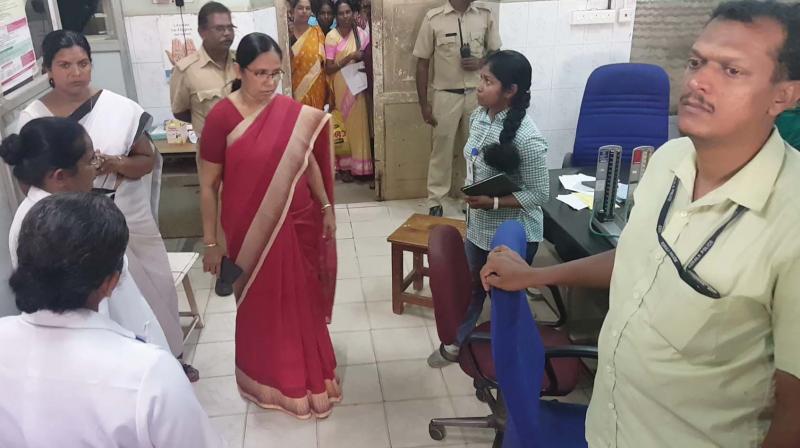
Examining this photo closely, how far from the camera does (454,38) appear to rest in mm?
4117

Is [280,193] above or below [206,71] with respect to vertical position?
below

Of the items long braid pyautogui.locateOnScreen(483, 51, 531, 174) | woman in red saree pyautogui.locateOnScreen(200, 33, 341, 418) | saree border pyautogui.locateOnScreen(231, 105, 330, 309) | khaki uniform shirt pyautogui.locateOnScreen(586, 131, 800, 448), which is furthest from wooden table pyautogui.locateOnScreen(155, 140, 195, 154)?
khaki uniform shirt pyautogui.locateOnScreen(586, 131, 800, 448)

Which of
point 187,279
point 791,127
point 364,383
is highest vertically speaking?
point 791,127

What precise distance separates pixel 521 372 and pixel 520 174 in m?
1.06

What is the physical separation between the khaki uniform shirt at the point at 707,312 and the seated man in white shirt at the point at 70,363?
2.86 ft

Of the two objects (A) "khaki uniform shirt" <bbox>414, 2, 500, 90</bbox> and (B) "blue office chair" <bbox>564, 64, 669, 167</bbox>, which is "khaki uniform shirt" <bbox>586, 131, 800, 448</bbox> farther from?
(A) "khaki uniform shirt" <bbox>414, 2, 500, 90</bbox>

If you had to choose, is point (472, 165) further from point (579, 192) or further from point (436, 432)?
point (436, 432)

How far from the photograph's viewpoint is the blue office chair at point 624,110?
3.43 meters

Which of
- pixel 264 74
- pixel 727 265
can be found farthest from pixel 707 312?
pixel 264 74

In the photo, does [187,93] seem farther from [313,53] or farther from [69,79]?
[313,53]

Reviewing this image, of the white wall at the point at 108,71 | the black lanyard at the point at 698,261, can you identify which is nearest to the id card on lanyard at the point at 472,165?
the black lanyard at the point at 698,261

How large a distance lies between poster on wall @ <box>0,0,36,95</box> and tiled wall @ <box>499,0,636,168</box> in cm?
297

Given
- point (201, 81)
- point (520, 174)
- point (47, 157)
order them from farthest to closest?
1. point (201, 81)
2. point (520, 174)
3. point (47, 157)

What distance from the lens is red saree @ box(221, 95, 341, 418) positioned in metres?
2.21
